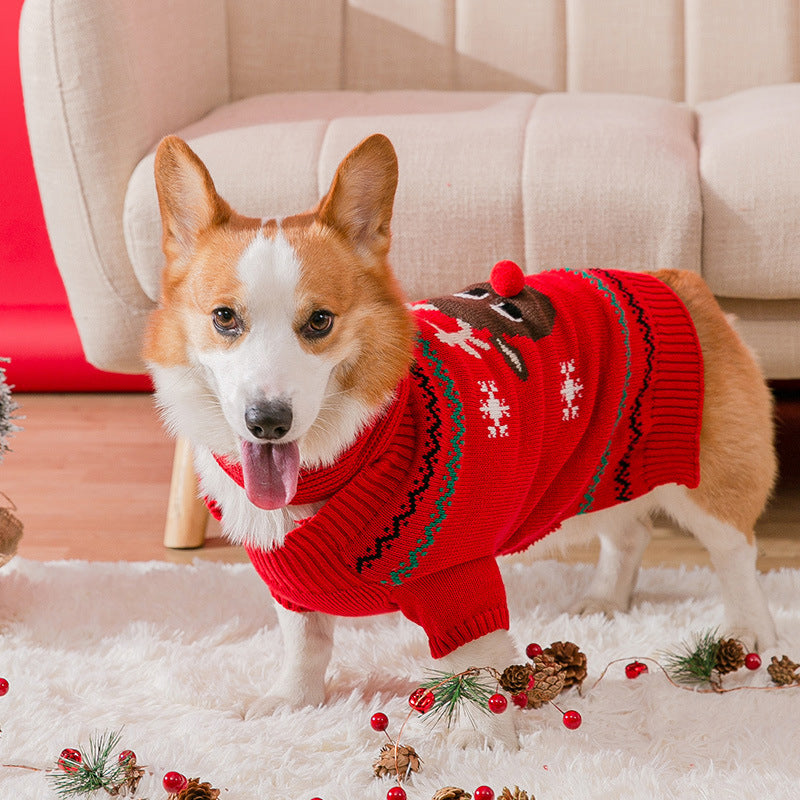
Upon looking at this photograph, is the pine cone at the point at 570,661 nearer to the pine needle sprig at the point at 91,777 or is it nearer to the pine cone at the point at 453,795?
the pine cone at the point at 453,795

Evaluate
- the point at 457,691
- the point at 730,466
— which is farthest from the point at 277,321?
the point at 730,466

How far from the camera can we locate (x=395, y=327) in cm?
105

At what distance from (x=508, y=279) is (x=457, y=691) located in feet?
1.56

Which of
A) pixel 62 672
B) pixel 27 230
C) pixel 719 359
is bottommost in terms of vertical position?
pixel 62 672

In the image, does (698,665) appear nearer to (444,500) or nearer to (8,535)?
(444,500)

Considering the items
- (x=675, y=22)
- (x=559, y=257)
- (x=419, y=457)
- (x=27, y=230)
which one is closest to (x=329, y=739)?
(x=419, y=457)

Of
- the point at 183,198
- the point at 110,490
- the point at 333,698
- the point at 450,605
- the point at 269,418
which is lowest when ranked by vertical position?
the point at 110,490

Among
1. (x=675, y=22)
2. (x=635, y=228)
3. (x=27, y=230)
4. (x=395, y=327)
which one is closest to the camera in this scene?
(x=395, y=327)

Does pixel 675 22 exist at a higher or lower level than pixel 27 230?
higher

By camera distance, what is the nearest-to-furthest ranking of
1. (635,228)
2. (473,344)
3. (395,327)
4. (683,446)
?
(395,327) → (473,344) → (683,446) → (635,228)

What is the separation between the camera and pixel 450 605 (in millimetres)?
1089

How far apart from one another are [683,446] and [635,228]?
0.39 meters

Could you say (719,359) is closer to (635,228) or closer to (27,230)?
(635,228)

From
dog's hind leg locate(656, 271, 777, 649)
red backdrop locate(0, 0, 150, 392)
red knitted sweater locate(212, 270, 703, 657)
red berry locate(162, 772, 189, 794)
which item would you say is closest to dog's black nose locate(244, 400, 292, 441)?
red knitted sweater locate(212, 270, 703, 657)
